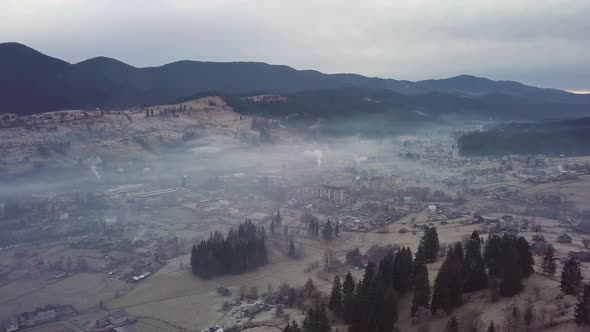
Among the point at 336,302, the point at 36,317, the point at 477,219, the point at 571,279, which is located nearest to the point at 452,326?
the point at 571,279

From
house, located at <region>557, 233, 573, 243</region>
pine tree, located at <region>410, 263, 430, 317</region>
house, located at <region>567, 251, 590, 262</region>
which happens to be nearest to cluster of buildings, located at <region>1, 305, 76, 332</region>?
pine tree, located at <region>410, 263, 430, 317</region>

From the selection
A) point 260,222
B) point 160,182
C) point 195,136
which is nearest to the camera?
point 260,222

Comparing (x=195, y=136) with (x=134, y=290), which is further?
(x=195, y=136)

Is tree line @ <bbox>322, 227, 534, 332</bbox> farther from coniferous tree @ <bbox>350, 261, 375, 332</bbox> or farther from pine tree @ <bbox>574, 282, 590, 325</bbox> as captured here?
pine tree @ <bbox>574, 282, 590, 325</bbox>

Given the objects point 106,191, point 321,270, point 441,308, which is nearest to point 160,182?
point 106,191

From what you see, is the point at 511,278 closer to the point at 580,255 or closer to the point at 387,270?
the point at 387,270

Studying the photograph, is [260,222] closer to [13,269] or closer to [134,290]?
[134,290]

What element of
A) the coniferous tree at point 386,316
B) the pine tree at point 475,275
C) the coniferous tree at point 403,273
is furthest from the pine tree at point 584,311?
the coniferous tree at point 403,273
